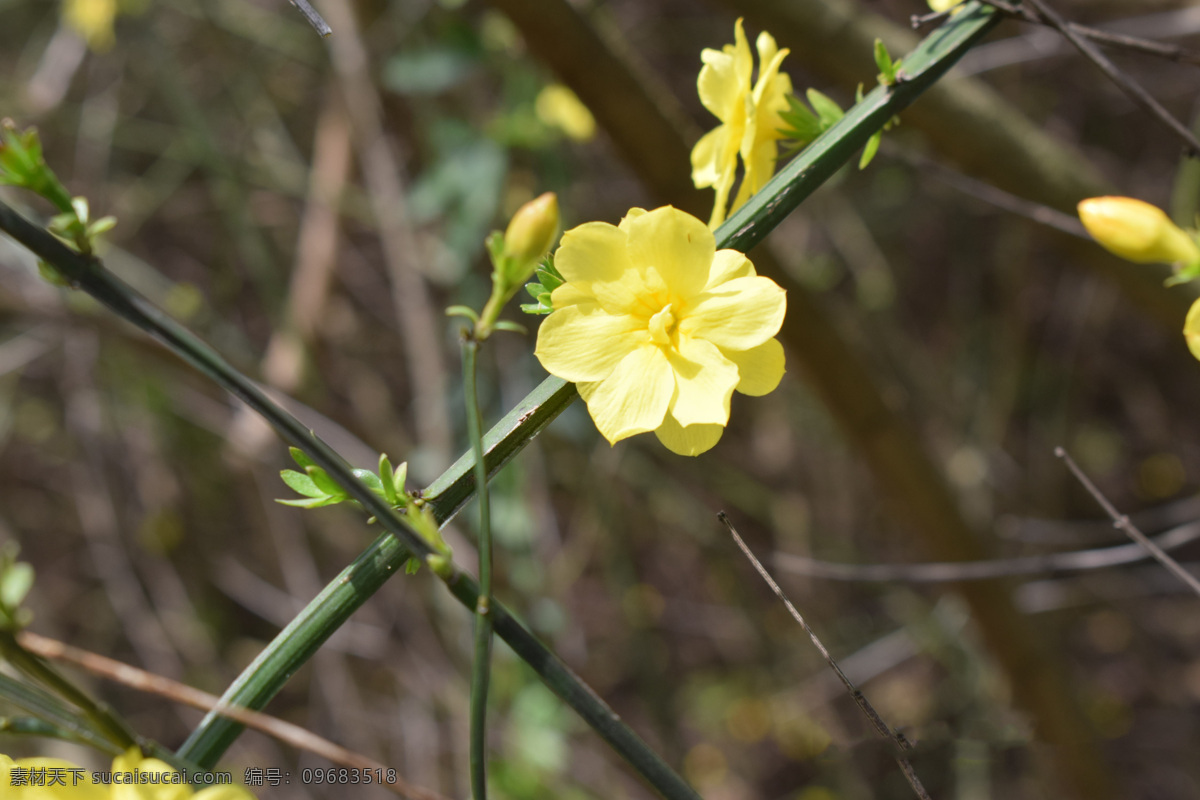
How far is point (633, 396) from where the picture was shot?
818mm

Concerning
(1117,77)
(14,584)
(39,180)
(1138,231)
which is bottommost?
(1138,231)

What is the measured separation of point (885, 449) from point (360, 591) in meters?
1.48

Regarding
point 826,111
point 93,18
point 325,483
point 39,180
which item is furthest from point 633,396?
point 93,18

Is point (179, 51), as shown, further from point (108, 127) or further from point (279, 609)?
point (279, 609)

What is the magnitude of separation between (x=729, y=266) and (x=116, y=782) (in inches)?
30.2

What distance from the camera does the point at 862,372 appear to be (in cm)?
183

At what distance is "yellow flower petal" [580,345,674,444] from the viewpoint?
2.58 ft

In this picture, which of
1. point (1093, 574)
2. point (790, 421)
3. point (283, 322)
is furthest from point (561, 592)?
point (1093, 574)

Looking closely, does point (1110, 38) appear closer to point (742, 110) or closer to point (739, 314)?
point (742, 110)

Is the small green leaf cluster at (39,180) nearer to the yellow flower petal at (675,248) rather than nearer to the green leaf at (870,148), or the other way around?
the yellow flower petal at (675,248)

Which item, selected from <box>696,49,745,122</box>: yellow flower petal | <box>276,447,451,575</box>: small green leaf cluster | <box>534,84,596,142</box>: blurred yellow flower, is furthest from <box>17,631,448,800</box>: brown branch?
<box>534,84,596,142</box>: blurred yellow flower

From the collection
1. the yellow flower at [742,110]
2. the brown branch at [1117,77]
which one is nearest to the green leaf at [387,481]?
the yellow flower at [742,110]

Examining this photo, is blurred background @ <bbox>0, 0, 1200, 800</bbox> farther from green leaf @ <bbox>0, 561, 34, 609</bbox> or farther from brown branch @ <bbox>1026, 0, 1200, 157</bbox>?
green leaf @ <bbox>0, 561, 34, 609</bbox>

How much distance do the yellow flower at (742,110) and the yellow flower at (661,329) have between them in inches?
4.1
